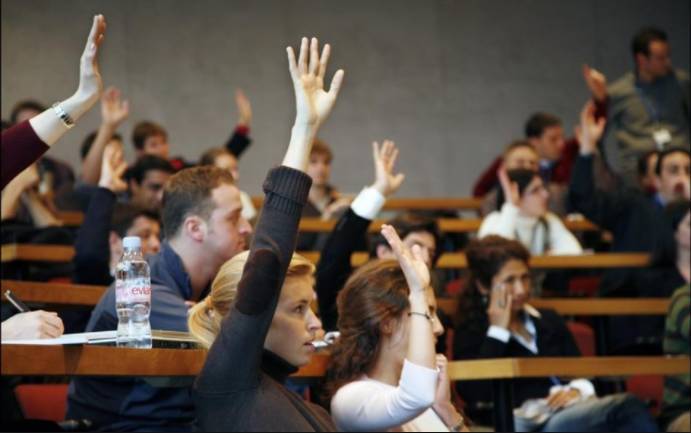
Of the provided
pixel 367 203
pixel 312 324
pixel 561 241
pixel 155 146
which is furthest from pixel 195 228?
pixel 155 146

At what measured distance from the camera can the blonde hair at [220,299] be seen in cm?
237

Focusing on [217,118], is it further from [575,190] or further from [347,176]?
[575,190]

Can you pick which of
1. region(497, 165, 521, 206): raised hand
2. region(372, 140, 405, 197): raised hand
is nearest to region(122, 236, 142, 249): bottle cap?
region(372, 140, 405, 197): raised hand

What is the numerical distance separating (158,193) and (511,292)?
1642mm

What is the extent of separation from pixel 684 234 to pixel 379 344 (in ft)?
7.93

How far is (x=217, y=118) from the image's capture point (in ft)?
22.9

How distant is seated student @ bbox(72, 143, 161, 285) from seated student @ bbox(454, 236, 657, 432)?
3.37ft

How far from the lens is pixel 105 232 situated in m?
3.95

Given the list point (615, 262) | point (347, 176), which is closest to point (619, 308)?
point (615, 262)

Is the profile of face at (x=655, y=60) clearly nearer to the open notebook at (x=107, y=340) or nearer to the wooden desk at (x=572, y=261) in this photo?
the wooden desk at (x=572, y=261)

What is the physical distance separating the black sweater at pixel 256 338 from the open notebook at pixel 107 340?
20cm

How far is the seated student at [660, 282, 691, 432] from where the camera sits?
147 inches

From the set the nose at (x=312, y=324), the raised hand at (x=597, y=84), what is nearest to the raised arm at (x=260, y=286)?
the nose at (x=312, y=324)

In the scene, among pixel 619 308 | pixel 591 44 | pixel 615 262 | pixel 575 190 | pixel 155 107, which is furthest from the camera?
pixel 591 44
